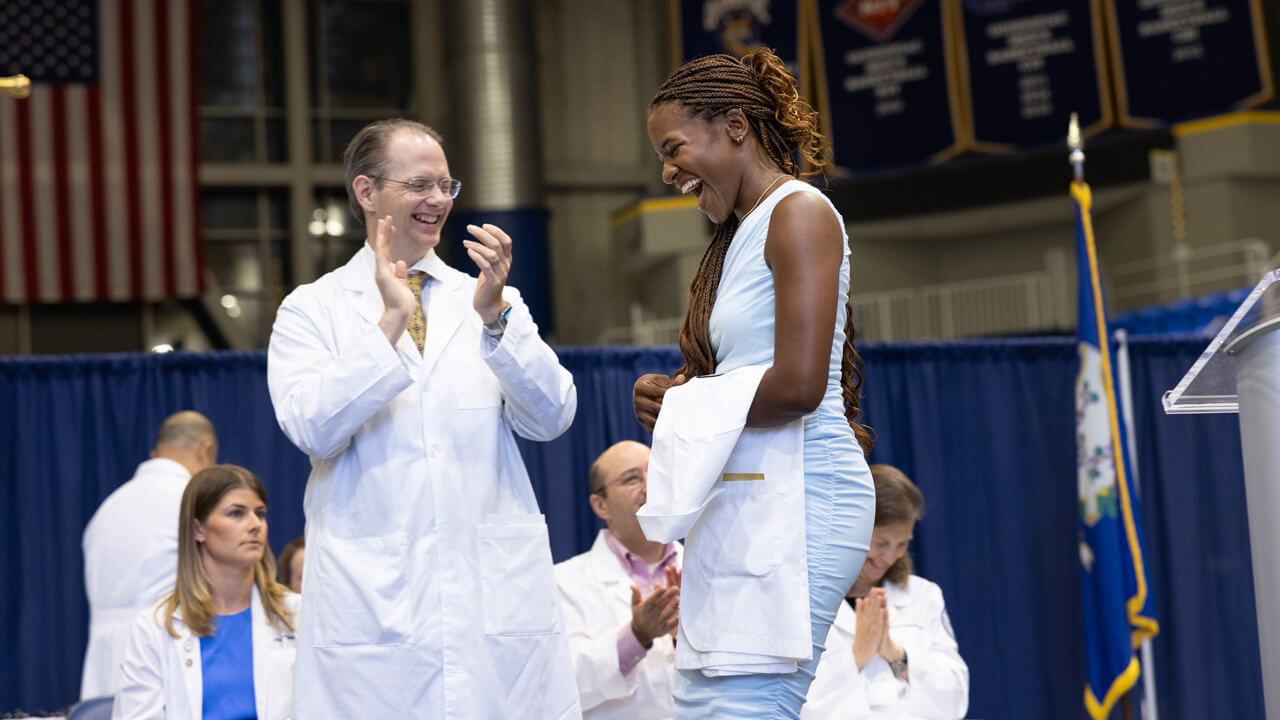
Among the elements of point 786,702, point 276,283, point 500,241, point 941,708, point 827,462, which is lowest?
→ point 941,708

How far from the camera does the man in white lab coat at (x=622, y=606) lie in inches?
133

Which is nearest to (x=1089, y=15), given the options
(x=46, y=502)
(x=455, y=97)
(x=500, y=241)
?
(x=455, y=97)

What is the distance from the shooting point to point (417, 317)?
2467 millimetres

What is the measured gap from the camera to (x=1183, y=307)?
9781mm

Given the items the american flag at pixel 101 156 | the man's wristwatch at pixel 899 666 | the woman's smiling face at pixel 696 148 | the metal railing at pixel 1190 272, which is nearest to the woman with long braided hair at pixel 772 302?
the woman's smiling face at pixel 696 148

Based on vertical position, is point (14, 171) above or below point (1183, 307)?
above

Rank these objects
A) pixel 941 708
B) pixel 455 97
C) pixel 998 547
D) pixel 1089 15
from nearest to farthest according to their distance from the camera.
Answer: pixel 941 708
pixel 998 547
pixel 1089 15
pixel 455 97

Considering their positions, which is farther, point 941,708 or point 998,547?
point 998,547

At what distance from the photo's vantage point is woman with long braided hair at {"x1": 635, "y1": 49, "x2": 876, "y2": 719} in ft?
5.61

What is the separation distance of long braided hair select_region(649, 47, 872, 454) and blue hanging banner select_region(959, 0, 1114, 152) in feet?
32.7

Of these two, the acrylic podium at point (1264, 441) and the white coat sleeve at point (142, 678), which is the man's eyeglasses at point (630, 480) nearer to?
the white coat sleeve at point (142, 678)

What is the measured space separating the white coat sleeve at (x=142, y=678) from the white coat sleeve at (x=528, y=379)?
3.72 ft

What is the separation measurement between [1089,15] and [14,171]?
371 inches

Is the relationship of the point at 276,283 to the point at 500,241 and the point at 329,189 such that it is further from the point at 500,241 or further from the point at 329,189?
the point at 500,241
